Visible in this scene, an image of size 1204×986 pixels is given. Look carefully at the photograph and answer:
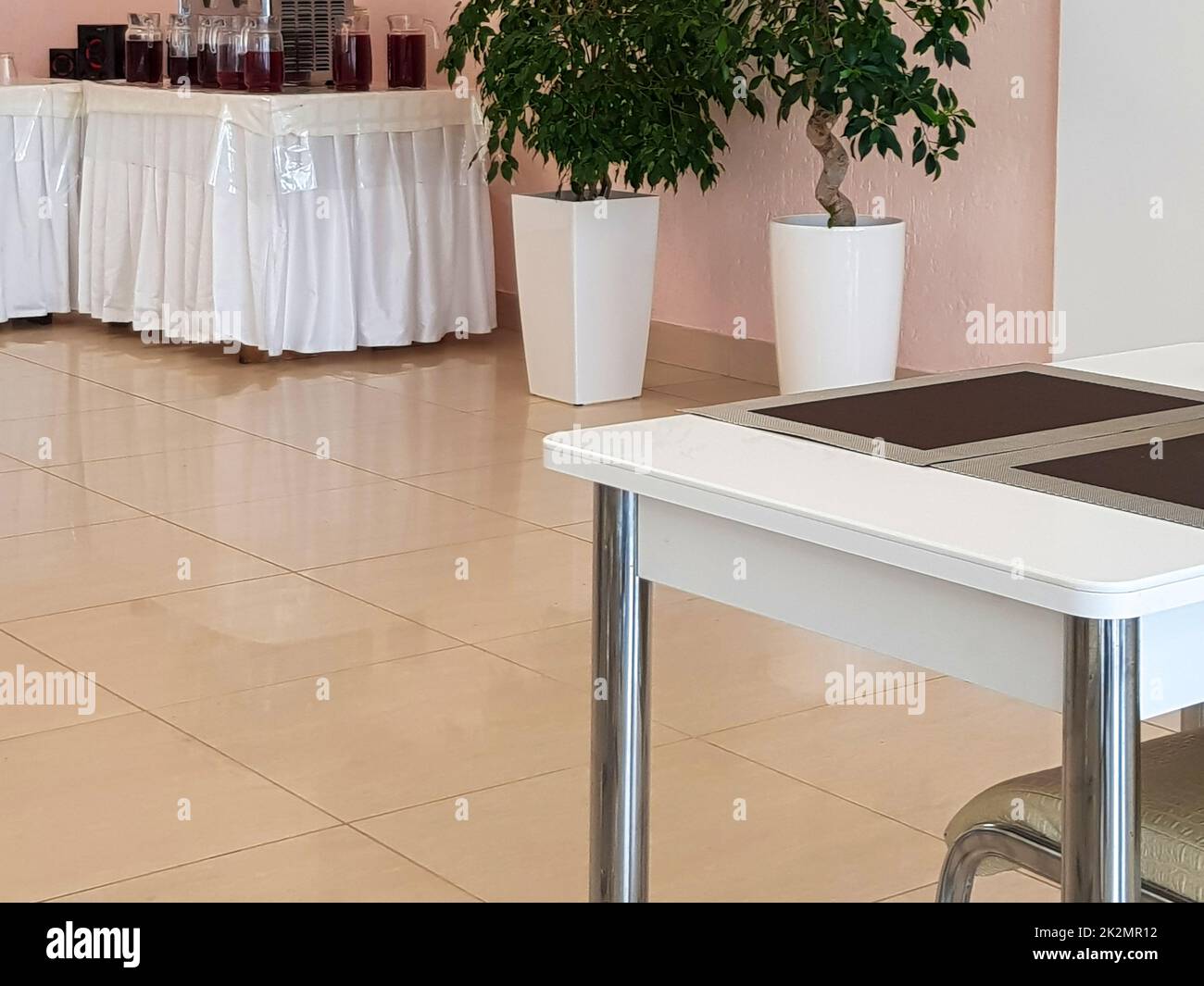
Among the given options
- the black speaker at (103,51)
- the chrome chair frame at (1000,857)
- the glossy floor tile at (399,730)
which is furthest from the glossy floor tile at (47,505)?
the black speaker at (103,51)

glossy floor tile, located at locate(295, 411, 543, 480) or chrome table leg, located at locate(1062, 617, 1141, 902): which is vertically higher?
chrome table leg, located at locate(1062, 617, 1141, 902)

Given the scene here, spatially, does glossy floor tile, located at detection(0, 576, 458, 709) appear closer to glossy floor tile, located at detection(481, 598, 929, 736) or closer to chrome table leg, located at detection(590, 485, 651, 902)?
glossy floor tile, located at detection(481, 598, 929, 736)

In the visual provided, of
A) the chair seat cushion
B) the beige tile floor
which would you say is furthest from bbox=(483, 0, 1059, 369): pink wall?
the chair seat cushion

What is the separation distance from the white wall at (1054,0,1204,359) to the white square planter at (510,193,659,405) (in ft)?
3.48

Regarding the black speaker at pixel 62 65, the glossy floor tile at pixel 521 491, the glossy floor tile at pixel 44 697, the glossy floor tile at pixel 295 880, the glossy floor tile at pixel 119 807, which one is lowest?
the glossy floor tile at pixel 295 880

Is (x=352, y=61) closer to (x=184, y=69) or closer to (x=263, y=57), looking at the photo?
(x=263, y=57)

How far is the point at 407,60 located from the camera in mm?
5242

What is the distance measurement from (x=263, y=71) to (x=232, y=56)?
0.39ft

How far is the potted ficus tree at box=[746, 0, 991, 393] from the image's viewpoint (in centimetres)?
372

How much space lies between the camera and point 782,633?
108 inches

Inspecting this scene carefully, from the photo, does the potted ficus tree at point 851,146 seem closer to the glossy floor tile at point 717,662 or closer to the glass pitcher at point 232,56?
the glossy floor tile at point 717,662

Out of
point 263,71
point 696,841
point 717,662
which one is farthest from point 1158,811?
point 263,71

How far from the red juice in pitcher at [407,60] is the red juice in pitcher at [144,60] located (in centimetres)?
78

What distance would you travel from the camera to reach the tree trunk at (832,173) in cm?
393
